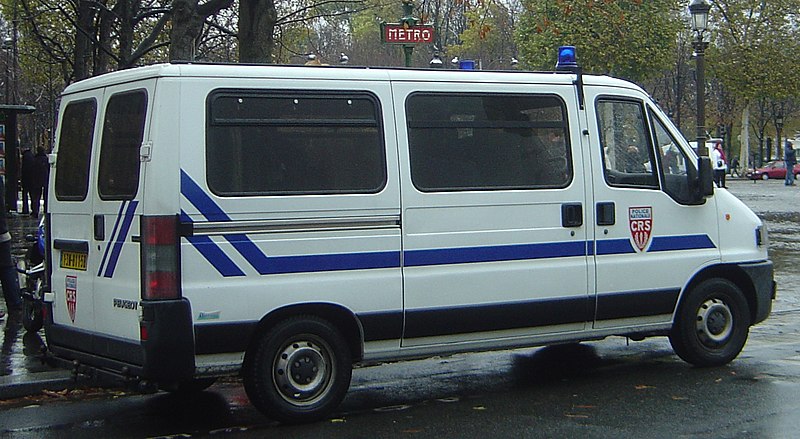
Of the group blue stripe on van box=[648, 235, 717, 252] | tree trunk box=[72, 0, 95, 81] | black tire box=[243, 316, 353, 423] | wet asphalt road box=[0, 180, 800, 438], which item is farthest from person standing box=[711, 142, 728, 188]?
black tire box=[243, 316, 353, 423]

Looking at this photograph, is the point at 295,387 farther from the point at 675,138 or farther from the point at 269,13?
the point at 269,13

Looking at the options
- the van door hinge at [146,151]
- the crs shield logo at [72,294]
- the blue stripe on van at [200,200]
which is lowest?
the crs shield logo at [72,294]

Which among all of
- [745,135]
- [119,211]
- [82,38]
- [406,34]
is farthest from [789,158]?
[119,211]

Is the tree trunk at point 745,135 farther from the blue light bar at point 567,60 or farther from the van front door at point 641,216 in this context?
the blue light bar at point 567,60

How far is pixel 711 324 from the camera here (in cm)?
926

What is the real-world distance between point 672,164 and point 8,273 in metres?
7.13

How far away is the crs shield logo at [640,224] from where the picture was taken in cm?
874

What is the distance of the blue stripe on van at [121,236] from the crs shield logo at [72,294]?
1.51 ft

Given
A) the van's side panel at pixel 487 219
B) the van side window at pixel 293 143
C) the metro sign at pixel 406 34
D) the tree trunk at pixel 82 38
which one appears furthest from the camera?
the tree trunk at pixel 82 38

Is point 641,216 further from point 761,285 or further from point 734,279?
point 761,285

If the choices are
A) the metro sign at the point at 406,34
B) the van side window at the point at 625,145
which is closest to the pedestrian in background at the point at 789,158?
the metro sign at the point at 406,34

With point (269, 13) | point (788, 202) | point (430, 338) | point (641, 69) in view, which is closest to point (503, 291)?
point (430, 338)

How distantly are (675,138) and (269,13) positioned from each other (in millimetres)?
5197

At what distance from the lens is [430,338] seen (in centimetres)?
793
